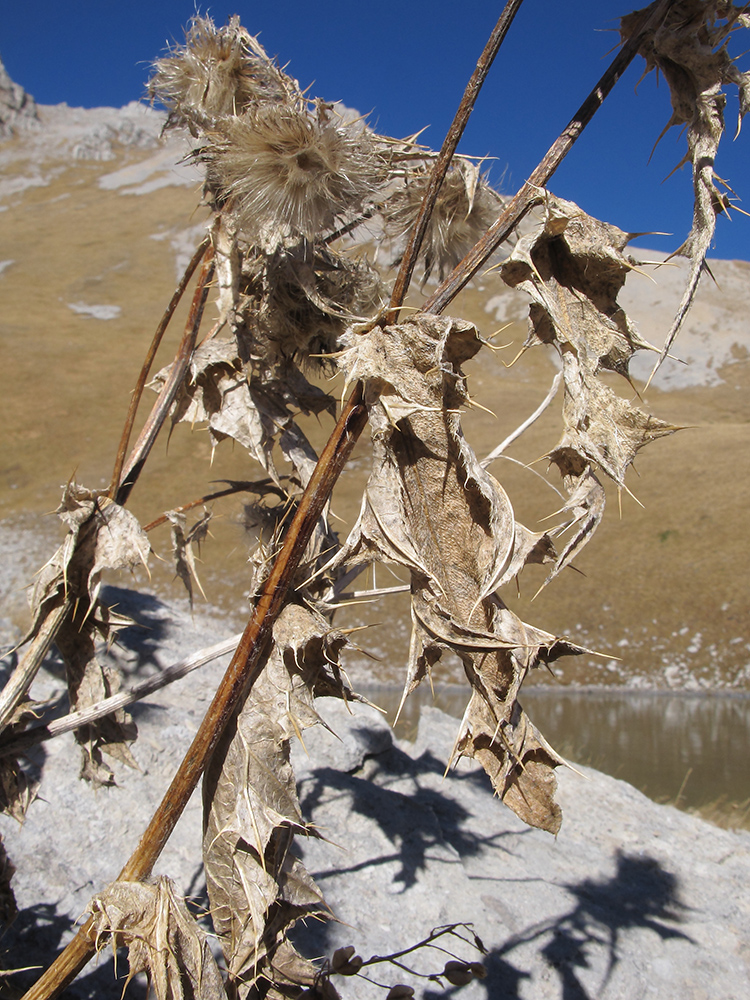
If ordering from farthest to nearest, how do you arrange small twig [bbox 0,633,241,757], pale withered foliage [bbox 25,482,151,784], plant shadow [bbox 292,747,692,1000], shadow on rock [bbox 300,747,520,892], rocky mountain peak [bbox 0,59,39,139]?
rocky mountain peak [bbox 0,59,39,139], shadow on rock [bbox 300,747,520,892], plant shadow [bbox 292,747,692,1000], pale withered foliage [bbox 25,482,151,784], small twig [bbox 0,633,241,757]

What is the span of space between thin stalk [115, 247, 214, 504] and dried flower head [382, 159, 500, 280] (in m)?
0.56

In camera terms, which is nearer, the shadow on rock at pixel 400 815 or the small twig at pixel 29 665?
the small twig at pixel 29 665

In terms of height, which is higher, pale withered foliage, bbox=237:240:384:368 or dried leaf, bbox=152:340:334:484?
pale withered foliage, bbox=237:240:384:368

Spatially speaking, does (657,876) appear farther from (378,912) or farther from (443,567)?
(443,567)

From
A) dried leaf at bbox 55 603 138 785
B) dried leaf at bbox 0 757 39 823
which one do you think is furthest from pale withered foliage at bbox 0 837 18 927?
dried leaf at bbox 55 603 138 785

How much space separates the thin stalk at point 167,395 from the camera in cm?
168

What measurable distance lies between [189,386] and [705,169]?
1.30m

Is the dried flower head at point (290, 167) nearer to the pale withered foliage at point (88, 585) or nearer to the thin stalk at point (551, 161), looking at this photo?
the thin stalk at point (551, 161)

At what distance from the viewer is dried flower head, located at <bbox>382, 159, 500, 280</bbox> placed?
1825 mm

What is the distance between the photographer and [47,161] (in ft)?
174

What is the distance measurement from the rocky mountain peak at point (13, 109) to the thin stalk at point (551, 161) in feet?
234

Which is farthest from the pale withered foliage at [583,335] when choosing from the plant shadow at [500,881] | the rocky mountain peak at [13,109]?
the rocky mountain peak at [13,109]

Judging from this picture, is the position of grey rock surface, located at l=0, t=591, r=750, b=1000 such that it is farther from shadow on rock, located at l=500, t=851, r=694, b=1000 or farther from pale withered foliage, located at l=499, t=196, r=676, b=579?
pale withered foliage, located at l=499, t=196, r=676, b=579

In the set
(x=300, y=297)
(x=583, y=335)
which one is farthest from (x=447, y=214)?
(x=583, y=335)
